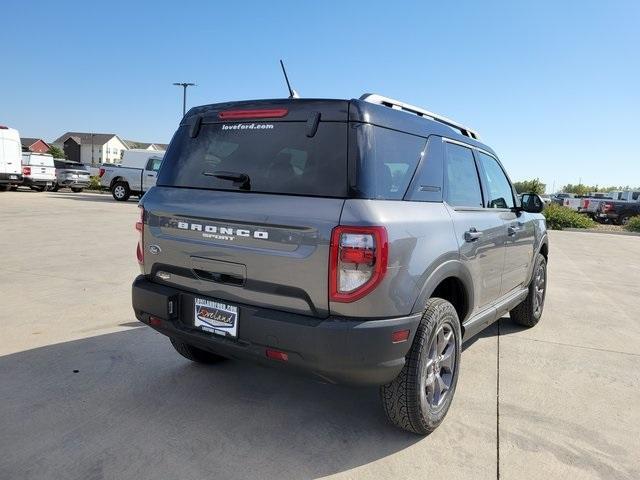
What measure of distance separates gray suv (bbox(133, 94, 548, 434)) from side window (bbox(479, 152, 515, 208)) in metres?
0.65

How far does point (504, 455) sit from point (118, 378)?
2566mm

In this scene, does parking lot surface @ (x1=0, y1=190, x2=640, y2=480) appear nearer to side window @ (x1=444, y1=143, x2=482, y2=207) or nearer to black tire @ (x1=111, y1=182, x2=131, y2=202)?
side window @ (x1=444, y1=143, x2=482, y2=207)

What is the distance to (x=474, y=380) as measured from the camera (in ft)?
12.1

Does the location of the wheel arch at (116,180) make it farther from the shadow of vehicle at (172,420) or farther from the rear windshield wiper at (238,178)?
the rear windshield wiper at (238,178)

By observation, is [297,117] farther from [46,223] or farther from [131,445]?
[46,223]

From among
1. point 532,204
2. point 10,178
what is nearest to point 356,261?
point 532,204

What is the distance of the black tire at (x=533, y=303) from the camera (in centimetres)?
497

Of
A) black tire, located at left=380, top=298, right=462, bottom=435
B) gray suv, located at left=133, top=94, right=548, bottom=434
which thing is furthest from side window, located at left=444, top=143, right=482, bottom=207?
black tire, located at left=380, top=298, right=462, bottom=435

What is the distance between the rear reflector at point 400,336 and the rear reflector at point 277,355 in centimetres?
54

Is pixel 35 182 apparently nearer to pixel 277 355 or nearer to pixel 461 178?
pixel 461 178

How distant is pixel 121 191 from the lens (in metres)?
21.8

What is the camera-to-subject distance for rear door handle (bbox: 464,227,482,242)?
3.14m

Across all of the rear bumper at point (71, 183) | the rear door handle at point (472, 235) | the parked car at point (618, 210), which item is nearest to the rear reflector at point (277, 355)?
the rear door handle at point (472, 235)

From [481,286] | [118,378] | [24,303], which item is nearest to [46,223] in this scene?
[24,303]
